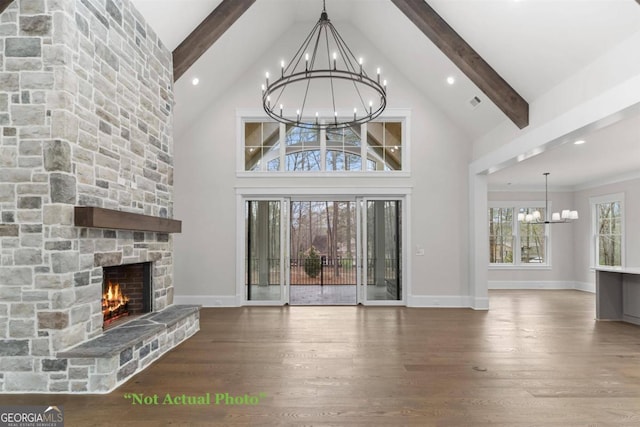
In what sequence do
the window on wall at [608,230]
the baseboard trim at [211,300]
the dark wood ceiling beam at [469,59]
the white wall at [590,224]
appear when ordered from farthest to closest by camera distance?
the window on wall at [608,230]
the white wall at [590,224]
the baseboard trim at [211,300]
the dark wood ceiling beam at [469,59]

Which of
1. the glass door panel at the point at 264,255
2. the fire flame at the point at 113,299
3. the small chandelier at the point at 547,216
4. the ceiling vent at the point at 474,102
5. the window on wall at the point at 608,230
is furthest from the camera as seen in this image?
the window on wall at the point at 608,230

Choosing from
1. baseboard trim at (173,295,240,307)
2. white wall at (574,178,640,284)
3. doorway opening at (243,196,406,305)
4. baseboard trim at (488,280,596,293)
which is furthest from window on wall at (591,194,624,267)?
baseboard trim at (173,295,240,307)

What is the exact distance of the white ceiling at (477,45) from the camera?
145 inches

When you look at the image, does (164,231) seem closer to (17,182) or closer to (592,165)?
(17,182)

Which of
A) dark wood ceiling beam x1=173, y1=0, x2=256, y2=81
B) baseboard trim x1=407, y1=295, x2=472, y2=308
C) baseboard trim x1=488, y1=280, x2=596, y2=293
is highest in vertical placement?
dark wood ceiling beam x1=173, y1=0, x2=256, y2=81

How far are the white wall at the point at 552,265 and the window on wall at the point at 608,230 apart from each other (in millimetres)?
415

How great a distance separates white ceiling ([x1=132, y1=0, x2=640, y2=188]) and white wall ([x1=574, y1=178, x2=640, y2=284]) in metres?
0.54

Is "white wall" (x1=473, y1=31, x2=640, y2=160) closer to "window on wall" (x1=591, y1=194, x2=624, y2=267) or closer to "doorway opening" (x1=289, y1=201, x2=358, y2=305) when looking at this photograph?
"window on wall" (x1=591, y1=194, x2=624, y2=267)

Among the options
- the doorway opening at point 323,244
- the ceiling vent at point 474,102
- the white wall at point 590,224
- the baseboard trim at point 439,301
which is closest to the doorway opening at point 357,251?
the baseboard trim at point 439,301

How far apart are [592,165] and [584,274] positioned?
349cm

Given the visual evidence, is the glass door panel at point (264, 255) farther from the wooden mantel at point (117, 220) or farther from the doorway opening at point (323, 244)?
the doorway opening at point (323, 244)

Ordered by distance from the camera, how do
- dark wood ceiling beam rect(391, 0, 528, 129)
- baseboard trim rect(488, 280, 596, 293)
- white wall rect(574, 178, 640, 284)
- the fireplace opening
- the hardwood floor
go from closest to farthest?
the hardwood floor → the fireplace opening → dark wood ceiling beam rect(391, 0, 528, 129) → white wall rect(574, 178, 640, 284) → baseboard trim rect(488, 280, 596, 293)

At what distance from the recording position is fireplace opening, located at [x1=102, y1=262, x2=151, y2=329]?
419 centimetres

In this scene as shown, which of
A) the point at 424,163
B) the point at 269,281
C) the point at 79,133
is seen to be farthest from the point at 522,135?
the point at 79,133
